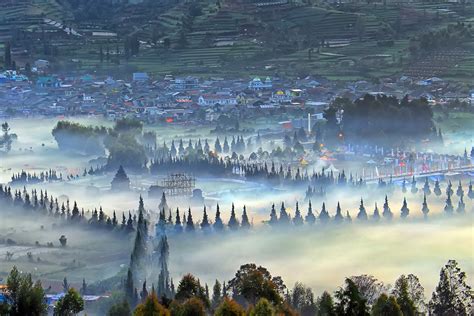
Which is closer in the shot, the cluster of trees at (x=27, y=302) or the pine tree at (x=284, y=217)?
the cluster of trees at (x=27, y=302)

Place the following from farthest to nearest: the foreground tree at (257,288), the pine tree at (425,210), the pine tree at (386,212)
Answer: the pine tree at (425,210) → the pine tree at (386,212) → the foreground tree at (257,288)

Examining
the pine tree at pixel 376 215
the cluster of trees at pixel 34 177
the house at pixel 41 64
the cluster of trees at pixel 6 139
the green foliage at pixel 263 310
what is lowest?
the cluster of trees at pixel 6 139

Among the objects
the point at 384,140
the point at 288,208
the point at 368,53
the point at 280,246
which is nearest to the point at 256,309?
the point at 280,246

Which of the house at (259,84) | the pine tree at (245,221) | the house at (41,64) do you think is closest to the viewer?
the pine tree at (245,221)

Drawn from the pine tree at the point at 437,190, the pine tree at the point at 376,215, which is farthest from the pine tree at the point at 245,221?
the pine tree at the point at 437,190

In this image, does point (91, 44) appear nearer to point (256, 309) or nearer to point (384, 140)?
point (384, 140)

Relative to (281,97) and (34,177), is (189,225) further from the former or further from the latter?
(281,97)

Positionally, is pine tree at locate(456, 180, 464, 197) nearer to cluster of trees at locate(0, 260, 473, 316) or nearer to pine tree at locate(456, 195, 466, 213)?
pine tree at locate(456, 195, 466, 213)

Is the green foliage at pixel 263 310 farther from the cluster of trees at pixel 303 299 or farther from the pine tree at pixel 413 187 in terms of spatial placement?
the pine tree at pixel 413 187
